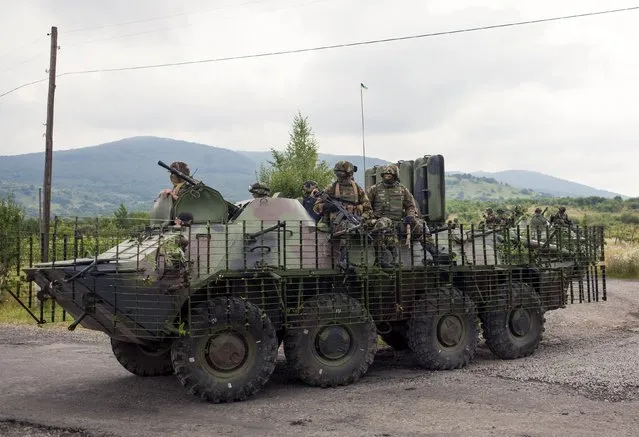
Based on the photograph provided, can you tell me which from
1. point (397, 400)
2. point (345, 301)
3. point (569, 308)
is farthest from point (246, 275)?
point (569, 308)

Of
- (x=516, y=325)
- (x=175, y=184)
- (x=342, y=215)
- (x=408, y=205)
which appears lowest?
(x=516, y=325)

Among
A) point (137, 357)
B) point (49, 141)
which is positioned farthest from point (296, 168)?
point (137, 357)

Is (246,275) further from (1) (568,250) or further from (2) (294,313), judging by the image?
(1) (568,250)

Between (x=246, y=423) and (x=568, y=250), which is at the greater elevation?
(x=568, y=250)

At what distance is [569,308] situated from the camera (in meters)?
17.0

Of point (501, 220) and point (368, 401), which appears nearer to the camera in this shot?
point (368, 401)

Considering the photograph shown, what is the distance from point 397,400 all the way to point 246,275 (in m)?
2.20

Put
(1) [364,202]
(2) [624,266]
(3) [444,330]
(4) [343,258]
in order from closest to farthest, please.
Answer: (4) [343,258] < (3) [444,330] < (1) [364,202] < (2) [624,266]

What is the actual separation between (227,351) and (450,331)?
3465 millimetres

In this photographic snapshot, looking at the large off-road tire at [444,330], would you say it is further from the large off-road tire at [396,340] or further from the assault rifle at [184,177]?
the assault rifle at [184,177]

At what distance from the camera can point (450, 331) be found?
9.91 meters

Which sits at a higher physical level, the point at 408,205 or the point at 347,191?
the point at 347,191

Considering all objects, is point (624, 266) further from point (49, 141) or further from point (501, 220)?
point (49, 141)

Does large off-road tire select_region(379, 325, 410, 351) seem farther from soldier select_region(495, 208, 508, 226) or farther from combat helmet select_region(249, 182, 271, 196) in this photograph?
combat helmet select_region(249, 182, 271, 196)
